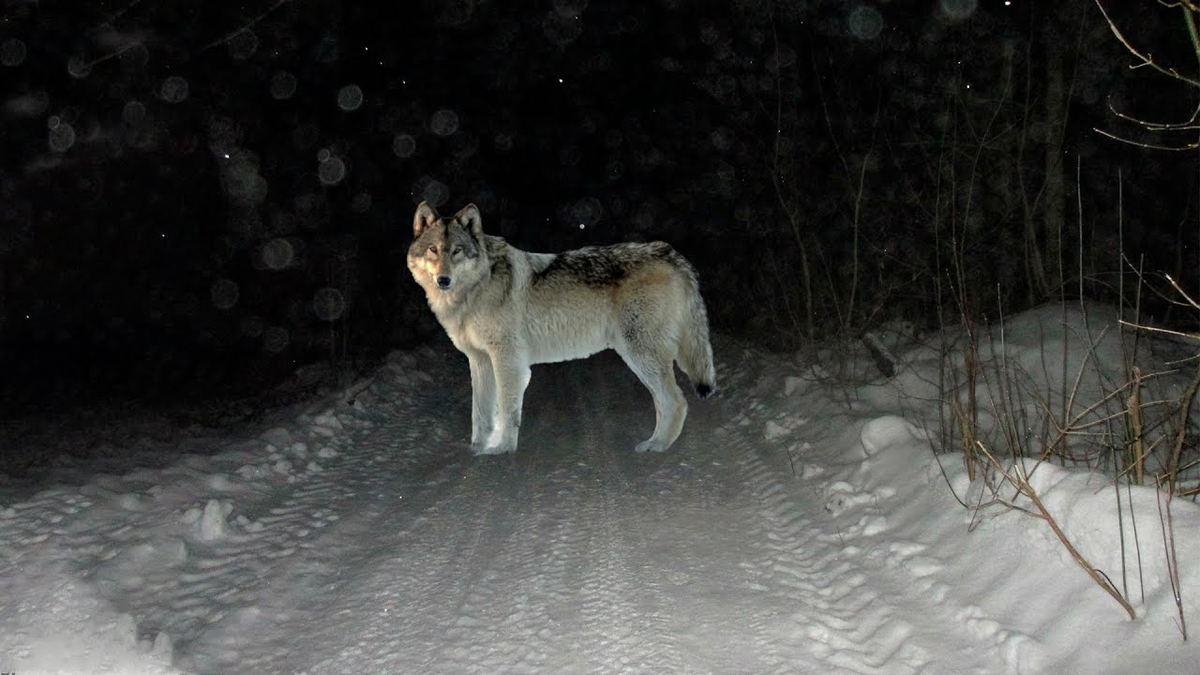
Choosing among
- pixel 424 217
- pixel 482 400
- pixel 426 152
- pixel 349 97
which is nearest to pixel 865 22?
pixel 424 217

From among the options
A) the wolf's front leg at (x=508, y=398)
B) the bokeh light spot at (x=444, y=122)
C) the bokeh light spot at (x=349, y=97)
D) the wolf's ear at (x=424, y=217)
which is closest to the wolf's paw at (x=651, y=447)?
the wolf's front leg at (x=508, y=398)

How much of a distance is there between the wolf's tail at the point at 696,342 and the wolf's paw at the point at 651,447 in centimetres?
85

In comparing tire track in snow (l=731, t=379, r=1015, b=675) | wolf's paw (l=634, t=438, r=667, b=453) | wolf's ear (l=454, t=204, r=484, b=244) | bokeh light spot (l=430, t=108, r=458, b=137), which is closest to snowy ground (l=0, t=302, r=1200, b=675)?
tire track in snow (l=731, t=379, r=1015, b=675)

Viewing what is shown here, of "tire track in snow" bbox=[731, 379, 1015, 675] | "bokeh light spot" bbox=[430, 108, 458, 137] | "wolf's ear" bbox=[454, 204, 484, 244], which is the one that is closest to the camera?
"tire track in snow" bbox=[731, 379, 1015, 675]

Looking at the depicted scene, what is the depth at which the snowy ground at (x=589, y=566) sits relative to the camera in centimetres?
338

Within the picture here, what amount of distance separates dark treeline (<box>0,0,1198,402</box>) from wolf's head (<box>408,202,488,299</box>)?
2.75 meters

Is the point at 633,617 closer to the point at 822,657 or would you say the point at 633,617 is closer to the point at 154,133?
the point at 822,657

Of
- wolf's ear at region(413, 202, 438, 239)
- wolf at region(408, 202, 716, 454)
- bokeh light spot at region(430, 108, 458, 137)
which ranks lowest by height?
wolf at region(408, 202, 716, 454)

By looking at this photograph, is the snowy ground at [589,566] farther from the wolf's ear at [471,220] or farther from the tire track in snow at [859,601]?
the wolf's ear at [471,220]

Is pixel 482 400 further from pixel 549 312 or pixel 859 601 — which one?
pixel 859 601

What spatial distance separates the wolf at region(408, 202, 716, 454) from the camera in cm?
767

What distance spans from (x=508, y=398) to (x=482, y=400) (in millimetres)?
379

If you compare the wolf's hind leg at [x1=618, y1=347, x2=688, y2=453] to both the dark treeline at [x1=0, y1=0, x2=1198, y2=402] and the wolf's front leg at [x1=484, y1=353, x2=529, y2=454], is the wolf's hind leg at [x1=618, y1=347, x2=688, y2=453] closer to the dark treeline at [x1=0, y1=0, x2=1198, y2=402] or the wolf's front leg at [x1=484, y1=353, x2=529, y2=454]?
the wolf's front leg at [x1=484, y1=353, x2=529, y2=454]

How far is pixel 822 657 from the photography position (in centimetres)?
343
